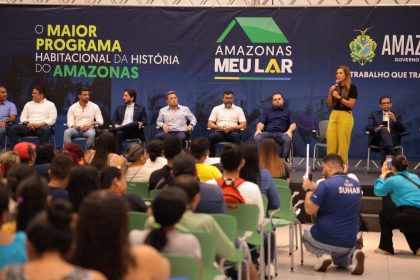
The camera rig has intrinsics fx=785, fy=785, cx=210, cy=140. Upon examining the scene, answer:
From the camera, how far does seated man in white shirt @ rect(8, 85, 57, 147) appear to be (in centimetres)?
1195

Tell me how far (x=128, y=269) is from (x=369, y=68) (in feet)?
31.4

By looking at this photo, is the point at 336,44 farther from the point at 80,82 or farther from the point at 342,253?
the point at 342,253

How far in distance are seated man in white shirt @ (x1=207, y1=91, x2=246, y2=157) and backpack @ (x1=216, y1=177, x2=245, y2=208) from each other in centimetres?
590

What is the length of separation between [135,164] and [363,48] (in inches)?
247

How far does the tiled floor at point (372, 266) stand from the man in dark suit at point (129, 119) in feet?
12.6

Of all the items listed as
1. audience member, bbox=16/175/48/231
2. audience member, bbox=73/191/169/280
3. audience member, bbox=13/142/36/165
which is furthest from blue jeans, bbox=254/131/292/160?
audience member, bbox=73/191/169/280

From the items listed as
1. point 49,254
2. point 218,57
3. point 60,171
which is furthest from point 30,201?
point 218,57

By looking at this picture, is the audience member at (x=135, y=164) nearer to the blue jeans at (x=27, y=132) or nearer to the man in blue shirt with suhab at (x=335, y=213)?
the man in blue shirt with suhab at (x=335, y=213)

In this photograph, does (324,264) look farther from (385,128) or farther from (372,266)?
(385,128)

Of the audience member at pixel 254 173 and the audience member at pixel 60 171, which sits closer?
the audience member at pixel 60 171

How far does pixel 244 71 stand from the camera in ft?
41.4

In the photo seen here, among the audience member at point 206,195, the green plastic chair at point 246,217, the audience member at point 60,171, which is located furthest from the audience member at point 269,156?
the audience member at point 60,171

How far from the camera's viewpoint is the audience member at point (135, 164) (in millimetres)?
6969

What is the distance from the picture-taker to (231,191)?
5836mm
